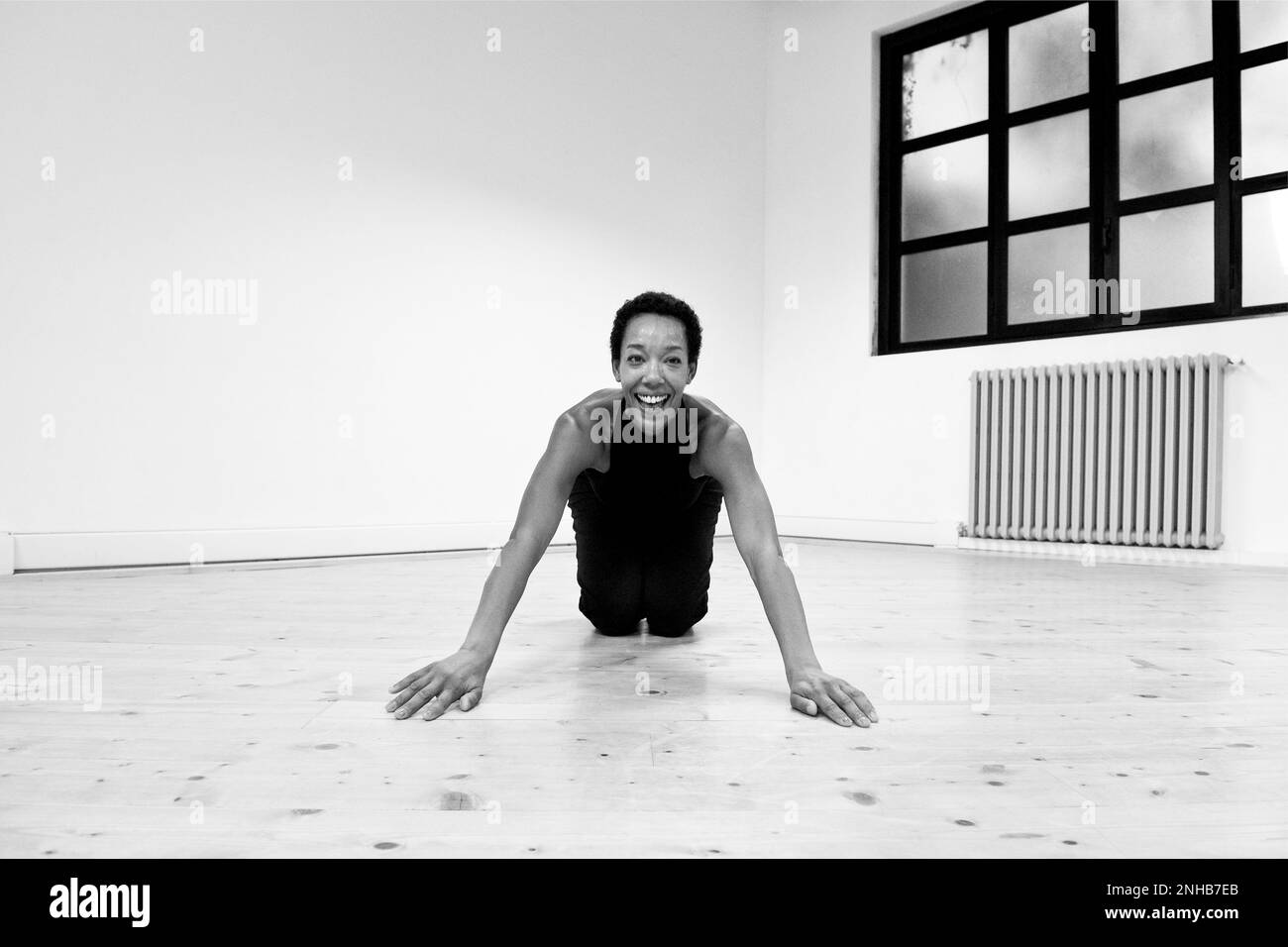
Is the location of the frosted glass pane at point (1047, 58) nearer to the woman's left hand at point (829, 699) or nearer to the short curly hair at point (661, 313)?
the short curly hair at point (661, 313)

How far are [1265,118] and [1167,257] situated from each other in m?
0.67

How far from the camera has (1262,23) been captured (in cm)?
382

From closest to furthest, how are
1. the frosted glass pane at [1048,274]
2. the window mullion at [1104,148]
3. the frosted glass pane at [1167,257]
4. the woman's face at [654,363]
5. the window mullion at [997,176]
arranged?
1. the woman's face at [654,363]
2. the frosted glass pane at [1167,257]
3. the window mullion at [1104,148]
4. the frosted glass pane at [1048,274]
5. the window mullion at [997,176]

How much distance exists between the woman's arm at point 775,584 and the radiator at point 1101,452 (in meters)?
3.10

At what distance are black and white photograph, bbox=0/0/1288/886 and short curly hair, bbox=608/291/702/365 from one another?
2cm

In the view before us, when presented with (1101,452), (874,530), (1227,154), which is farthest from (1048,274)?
(874,530)

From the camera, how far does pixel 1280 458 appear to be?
11.9 feet

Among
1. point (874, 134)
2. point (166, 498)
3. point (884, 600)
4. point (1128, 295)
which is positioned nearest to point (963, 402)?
point (1128, 295)

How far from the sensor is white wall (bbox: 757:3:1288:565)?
4.72 m

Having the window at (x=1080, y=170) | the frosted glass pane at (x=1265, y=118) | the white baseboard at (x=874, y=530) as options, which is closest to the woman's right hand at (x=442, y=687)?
the white baseboard at (x=874, y=530)

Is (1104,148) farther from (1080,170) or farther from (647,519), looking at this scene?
(647,519)

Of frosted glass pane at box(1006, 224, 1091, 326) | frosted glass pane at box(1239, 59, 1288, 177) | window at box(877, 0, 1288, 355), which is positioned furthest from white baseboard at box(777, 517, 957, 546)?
frosted glass pane at box(1239, 59, 1288, 177)

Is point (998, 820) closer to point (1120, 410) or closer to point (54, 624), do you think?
point (54, 624)

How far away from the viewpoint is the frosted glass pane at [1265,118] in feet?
12.3
